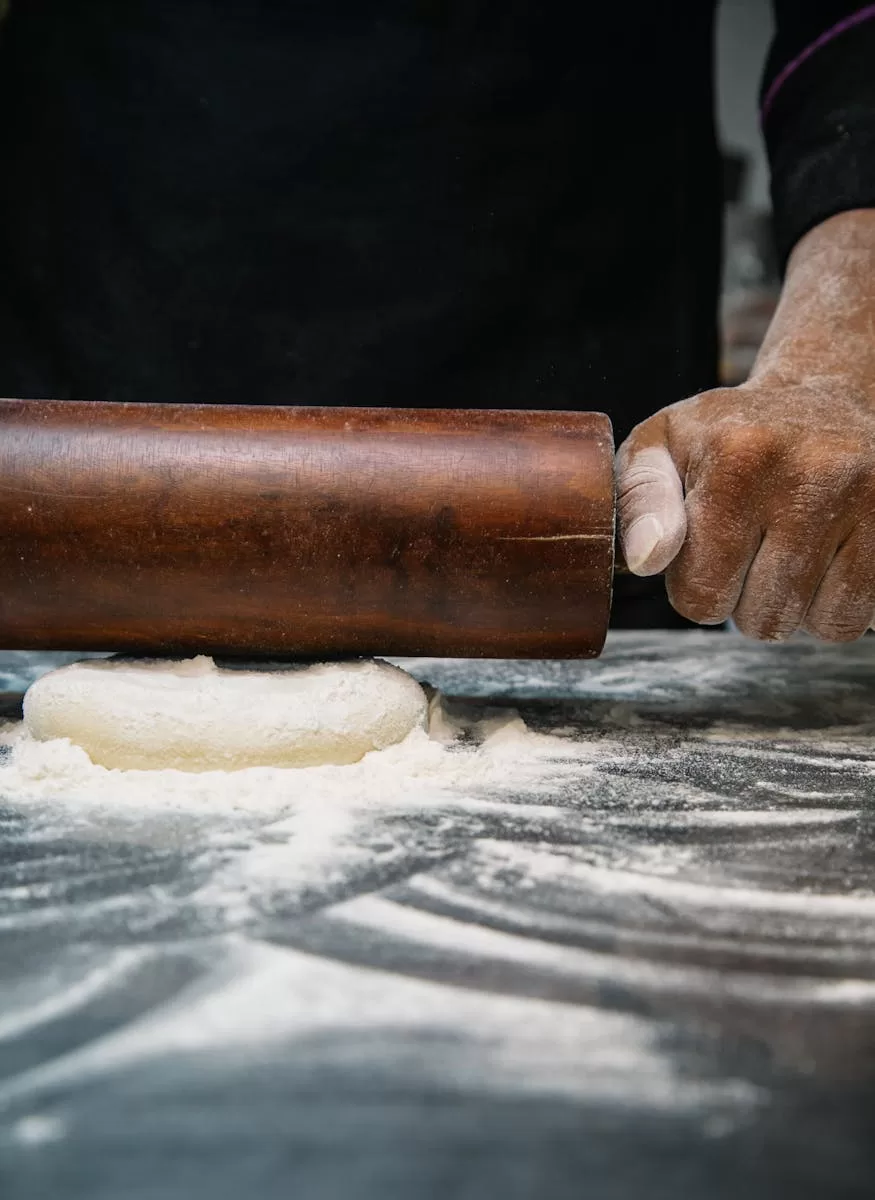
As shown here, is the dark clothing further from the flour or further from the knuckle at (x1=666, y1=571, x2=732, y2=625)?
the flour

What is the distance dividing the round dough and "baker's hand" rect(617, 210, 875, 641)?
0.40 m

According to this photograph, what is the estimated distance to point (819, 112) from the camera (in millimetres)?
1829

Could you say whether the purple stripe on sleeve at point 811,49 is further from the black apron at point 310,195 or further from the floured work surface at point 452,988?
the floured work surface at point 452,988

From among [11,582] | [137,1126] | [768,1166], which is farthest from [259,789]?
[768,1166]

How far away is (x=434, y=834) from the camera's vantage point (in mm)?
1036

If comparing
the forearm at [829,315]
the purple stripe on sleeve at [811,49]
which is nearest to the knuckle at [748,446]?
the forearm at [829,315]

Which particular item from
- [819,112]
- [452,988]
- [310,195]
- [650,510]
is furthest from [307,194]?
[452,988]

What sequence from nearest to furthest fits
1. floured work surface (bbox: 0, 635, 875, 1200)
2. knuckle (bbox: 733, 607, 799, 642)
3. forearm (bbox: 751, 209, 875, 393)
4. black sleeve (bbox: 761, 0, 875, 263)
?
floured work surface (bbox: 0, 635, 875, 1200), knuckle (bbox: 733, 607, 799, 642), forearm (bbox: 751, 209, 875, 393), black sleeve (bbox: 761, 0, 875, 263)

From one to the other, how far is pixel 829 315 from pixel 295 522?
90 centimetres

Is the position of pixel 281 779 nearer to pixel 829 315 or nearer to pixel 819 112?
pixel 829 315

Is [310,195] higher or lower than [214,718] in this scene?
higher

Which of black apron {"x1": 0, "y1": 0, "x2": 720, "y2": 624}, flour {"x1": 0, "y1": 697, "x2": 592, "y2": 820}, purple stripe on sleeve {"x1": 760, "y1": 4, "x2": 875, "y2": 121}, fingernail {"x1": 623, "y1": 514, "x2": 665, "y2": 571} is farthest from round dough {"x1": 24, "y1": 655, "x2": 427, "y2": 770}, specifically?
purple stripe on sleeve {"x1": 760, "y1": 4, "x2": 875, "y2": 121}

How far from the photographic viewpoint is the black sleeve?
1726 millimetres

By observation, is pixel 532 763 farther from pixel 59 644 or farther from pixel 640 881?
pixel 59 644
